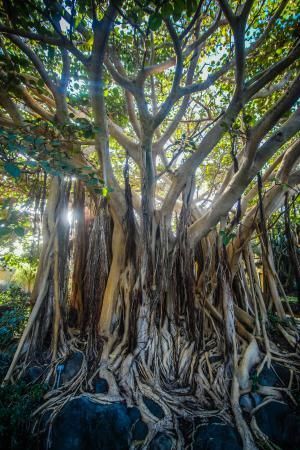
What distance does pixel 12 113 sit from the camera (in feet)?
7.70

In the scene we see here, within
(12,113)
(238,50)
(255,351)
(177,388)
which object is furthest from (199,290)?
(12,113)

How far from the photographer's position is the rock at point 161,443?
1.59m

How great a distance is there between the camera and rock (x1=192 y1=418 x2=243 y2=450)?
158cm

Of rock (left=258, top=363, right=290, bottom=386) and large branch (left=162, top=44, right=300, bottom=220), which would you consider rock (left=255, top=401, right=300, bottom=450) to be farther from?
large branch (left=162, top=44, right=300, bottom=220)

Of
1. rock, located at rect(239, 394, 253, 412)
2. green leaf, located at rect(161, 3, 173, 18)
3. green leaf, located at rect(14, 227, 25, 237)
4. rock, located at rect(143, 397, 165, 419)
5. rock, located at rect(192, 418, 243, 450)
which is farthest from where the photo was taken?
rock, located at rect(239, 394, 253, 412)

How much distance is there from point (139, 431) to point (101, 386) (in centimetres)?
48

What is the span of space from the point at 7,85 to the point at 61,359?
9.06ft

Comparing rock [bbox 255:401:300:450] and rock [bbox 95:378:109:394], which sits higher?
rock [bbox 95:378:109:394]

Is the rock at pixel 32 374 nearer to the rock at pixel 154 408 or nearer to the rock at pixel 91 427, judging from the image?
the rock at pixel 91 427

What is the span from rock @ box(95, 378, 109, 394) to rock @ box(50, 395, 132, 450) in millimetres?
173

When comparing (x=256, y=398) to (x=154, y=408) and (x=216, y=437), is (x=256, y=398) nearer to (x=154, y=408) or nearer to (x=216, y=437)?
(x=216, y=437)

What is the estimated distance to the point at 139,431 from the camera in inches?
67.1

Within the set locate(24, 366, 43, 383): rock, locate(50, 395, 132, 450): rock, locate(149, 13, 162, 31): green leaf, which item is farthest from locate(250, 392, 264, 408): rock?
locate(149, 13, 162, 31): green leaf

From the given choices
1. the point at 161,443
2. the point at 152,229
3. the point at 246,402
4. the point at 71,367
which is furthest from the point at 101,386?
the point at 152,229
